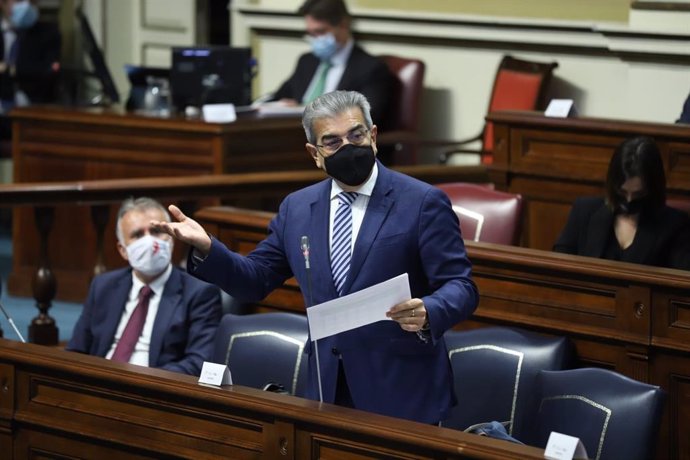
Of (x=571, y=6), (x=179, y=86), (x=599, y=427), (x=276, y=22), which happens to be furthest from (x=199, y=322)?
(x=276, y=22)

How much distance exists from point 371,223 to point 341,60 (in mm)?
4538

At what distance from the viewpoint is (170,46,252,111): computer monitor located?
719 centimetres

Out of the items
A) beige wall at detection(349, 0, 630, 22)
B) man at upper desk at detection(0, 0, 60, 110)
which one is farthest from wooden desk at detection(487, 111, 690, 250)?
man at upper desk at detection(0, 0, 60, 110)

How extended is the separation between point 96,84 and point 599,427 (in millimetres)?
7046

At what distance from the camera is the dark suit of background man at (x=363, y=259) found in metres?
3.24

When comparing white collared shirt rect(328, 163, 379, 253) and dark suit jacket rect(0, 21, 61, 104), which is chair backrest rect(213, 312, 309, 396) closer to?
white collared shirt rect(328, 163, 379, 253)

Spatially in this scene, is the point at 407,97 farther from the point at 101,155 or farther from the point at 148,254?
the point at 148,254

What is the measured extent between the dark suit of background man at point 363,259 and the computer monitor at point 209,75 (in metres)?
3.87

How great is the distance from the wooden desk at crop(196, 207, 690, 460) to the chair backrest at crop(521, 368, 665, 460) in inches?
15.2

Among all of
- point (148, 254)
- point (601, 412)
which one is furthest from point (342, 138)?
point (148, 254)

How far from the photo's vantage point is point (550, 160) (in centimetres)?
575

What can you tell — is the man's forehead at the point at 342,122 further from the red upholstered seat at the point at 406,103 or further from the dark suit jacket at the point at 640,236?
the red upholstered seat at the point at 406,103

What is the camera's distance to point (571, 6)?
24.7 feet

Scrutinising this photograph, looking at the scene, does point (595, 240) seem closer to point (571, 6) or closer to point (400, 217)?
point (400, 217)
